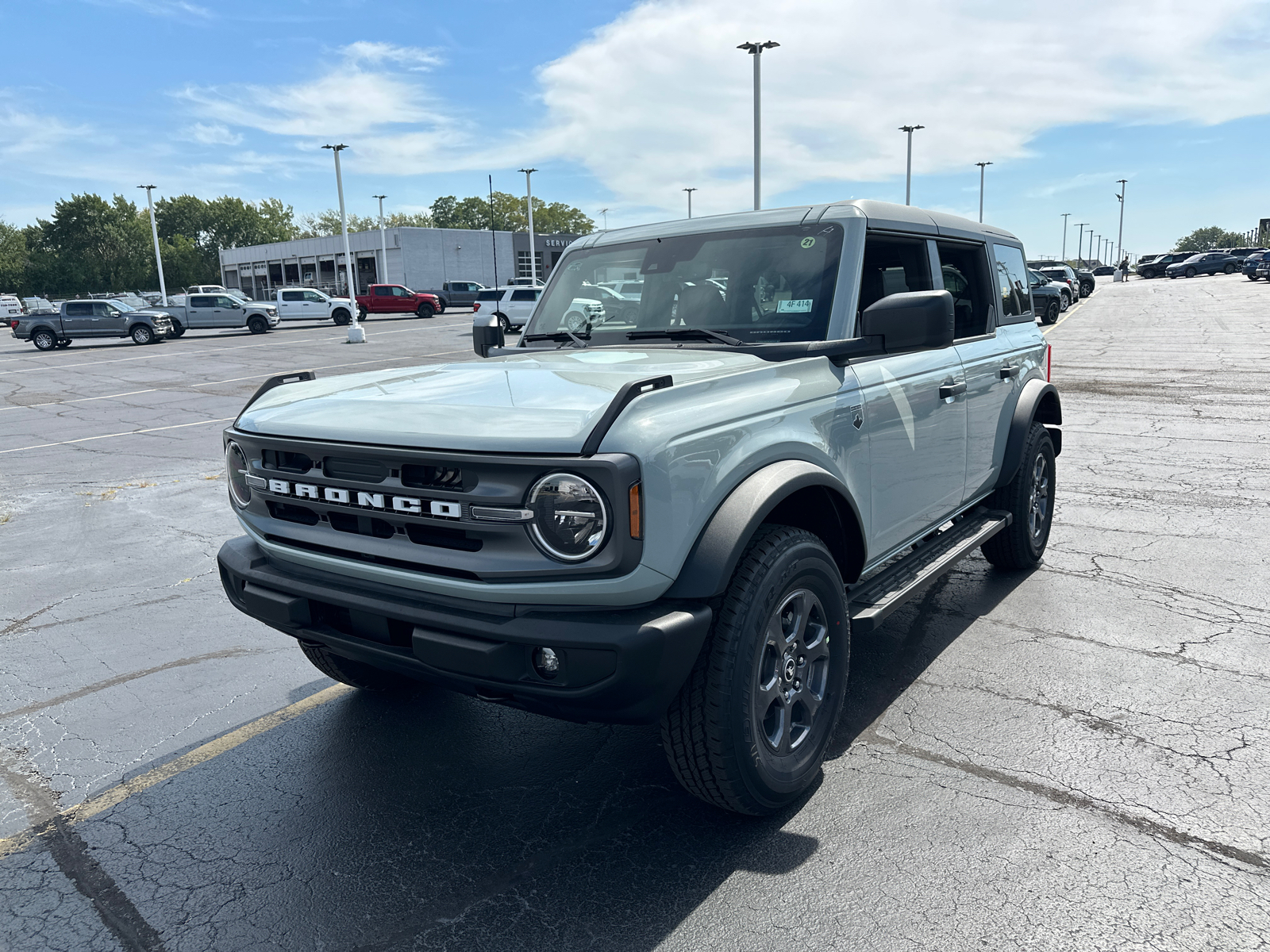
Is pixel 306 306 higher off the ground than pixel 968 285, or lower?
→ higher

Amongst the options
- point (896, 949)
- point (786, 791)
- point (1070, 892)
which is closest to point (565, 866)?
point (786, 791)

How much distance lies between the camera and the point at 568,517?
237 cm

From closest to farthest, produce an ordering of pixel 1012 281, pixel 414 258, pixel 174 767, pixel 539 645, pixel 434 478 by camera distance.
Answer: pixel 539 645 → pixel 434 478 → pixel 174 767 → pixel 1012 281 → pixel 414 258

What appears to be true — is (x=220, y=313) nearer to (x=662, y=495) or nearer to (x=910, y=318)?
(x=910, y=318)

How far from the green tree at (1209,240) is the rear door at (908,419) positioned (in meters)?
208

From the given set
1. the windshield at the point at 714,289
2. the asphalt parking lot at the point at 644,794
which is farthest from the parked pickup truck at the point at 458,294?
the windshield at the point at 714,289

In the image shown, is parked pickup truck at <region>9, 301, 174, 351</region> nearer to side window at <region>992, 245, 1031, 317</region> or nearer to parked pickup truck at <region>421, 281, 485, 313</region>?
parked pickup truck at <region>421, 281, 485, 313</region>

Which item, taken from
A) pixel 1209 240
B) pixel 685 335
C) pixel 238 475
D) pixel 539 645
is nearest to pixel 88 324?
pixel 238 475

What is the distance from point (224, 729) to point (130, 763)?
36 centimetres

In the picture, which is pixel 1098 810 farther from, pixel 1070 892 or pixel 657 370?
pixel 657 370

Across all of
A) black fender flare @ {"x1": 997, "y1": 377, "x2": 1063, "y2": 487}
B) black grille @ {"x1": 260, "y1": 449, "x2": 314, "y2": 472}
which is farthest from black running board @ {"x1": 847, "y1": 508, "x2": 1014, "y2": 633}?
black grille @ {"x1": 260, "y1": 449, "x2": 314, "y2": 472}

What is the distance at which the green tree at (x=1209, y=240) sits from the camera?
178m

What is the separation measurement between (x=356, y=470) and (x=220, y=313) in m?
40.0

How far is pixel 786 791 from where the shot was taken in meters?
2.86
